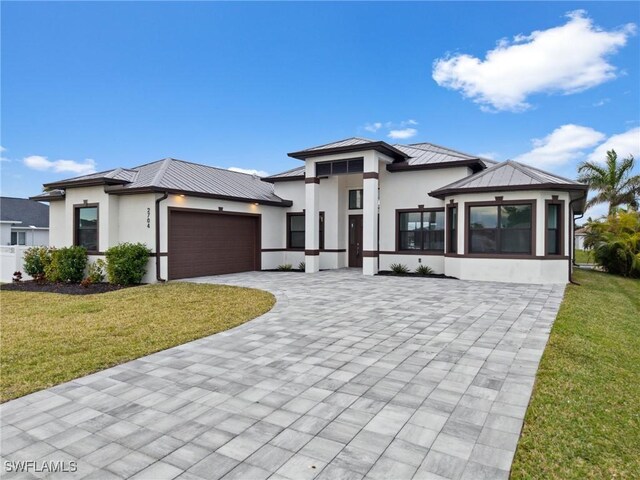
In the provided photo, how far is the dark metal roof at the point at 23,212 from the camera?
87.8 ft

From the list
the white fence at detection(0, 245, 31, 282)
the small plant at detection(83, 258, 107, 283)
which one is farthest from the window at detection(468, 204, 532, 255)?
the white fence at detection(0, 245, 31, 282)

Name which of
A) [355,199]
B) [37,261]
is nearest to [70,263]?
[37,261]

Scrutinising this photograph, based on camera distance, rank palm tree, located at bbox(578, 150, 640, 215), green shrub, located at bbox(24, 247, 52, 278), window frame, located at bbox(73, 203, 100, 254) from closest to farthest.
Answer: window frame, located at bbox(73, 203, 100, 254) < green shrub, located at bbox(24, 247, 52, 278) < palm tree, located at bbox(578, 150, 640, 215)

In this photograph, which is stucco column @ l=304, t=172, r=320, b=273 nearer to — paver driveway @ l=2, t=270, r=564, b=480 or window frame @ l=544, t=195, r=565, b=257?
window frame @ l=544, t=195, r=565, b=257

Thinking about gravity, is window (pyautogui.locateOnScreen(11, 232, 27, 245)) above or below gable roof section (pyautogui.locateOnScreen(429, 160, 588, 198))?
below

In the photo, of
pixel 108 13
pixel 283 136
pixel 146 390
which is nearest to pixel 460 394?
pixel 146 390

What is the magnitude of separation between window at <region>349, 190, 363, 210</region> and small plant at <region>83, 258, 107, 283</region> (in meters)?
9.76

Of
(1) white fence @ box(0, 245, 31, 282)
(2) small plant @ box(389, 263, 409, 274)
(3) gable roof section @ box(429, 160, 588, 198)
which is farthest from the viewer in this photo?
(1) white fence @ box(0, 245, 31, 282)

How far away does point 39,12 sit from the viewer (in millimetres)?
12945

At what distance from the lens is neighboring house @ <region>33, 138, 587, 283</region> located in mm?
12102

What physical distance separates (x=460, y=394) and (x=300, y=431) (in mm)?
1730

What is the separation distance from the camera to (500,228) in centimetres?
1231

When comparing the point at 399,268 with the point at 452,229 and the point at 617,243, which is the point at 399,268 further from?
the point at 617,243

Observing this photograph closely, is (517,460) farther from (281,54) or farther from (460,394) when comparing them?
(281,54)
